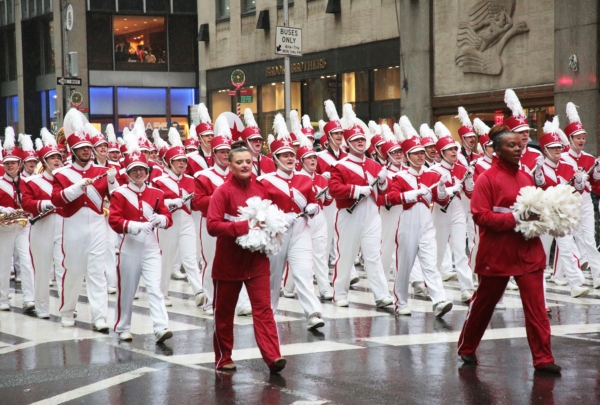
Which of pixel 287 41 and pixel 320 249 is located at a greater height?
pixel 287 41

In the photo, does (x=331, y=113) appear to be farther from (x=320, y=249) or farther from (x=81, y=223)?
(x=81, y=223)

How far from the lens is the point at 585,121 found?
72.2ft

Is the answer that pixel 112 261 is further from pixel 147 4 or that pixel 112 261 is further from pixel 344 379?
pixel 147 4

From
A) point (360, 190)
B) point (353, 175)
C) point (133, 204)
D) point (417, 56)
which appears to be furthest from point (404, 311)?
point (417, 56)

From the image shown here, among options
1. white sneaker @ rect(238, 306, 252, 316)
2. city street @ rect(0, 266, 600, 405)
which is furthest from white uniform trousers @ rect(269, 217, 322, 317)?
white sneaker @ rect(238, 306, 252, 316)

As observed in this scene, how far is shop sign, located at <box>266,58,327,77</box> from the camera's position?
31.6 metres

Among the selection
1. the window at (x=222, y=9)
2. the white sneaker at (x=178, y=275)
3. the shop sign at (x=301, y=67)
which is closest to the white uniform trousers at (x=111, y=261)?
the white sneaker at (x=178, y=275)

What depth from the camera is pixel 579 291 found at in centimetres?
1246

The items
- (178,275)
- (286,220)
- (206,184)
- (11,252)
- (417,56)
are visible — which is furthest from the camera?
(417,56)


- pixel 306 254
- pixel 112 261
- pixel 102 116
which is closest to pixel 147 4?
pixel 102 116

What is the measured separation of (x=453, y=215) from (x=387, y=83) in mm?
16651

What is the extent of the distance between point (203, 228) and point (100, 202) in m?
1.63

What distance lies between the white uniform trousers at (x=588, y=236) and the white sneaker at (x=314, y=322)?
4.85 meters

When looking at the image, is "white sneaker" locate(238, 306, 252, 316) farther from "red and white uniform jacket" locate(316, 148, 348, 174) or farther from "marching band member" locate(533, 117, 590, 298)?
"marching band member" locate(533, 117, 590, 298)
